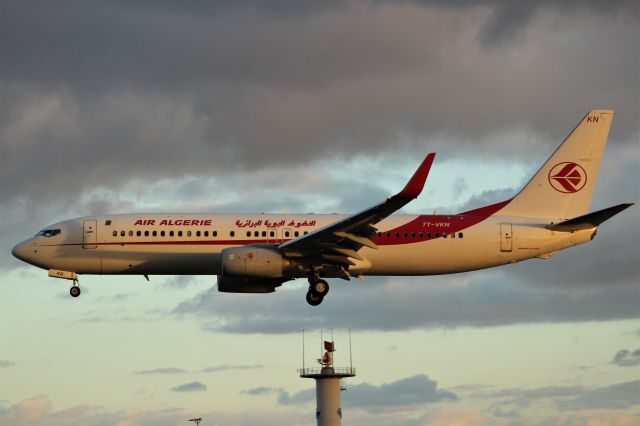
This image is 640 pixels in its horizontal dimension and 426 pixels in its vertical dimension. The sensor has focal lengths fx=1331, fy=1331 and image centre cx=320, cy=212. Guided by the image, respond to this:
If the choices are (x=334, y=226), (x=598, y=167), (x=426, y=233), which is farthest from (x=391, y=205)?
(x=598, y=167)

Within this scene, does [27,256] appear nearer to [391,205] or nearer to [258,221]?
[258,221]

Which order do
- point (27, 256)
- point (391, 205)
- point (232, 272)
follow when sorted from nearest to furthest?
point (391, 205), point (232, 272), point (27, 256)

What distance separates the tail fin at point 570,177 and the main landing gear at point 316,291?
10849 millimetres

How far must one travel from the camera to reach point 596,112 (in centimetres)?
7338

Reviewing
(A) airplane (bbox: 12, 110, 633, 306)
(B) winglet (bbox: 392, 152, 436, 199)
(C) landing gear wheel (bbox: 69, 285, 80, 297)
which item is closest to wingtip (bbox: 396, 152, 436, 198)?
(B) winglet (bbox: 392, 152, 436, 199)

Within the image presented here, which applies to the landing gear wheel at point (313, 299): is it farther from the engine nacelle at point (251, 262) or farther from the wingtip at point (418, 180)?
the wingtip at point (418, 180)

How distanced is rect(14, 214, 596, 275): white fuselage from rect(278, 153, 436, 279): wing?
126cm

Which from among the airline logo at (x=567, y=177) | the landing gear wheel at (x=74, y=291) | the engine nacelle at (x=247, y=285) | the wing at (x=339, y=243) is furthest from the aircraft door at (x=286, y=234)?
the airline logo at (x=567, y=177)

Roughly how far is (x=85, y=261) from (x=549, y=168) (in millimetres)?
25476

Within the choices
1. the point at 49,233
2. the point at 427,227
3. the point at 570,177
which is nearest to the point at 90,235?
the point at 49,233

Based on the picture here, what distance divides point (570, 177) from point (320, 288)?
628 inches

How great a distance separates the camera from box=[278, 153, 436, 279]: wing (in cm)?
6069

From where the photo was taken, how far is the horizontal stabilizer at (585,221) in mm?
64188

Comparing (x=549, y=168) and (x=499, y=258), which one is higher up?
(x=549, y=168)
